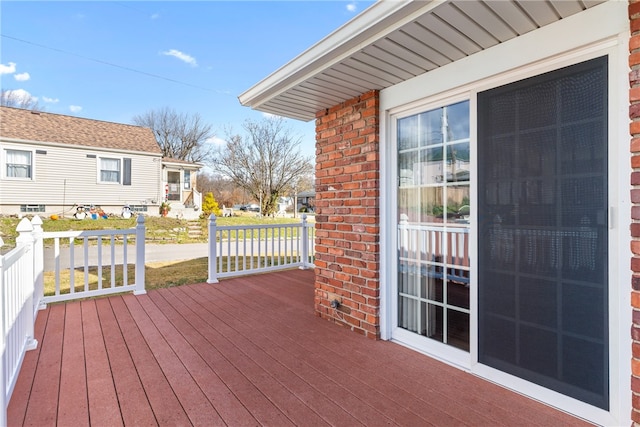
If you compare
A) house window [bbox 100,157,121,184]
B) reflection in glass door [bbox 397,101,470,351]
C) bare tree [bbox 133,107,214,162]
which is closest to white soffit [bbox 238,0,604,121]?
reflection in glass door [bbox 397,101,470,351]

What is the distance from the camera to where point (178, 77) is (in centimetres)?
1438

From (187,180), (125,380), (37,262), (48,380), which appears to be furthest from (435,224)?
(187,180)

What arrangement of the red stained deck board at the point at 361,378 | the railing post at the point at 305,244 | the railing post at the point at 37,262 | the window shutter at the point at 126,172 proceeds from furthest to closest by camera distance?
the window shutter at the point at 126,172 → the railing post at the point at 305,244 → the railing post at the point at 37,262 → the red stained deck board at the point at 361,378

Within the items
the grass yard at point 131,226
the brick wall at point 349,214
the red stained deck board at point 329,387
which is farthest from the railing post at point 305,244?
the grass yard at point 131,226

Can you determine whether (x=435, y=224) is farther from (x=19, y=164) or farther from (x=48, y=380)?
(x=19, y=164)

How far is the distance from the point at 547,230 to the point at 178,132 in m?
27.4

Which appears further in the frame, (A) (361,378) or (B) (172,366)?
(B) (172,366)

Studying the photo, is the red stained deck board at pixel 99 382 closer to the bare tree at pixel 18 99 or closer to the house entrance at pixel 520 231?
the house entrance at pixel 520 231

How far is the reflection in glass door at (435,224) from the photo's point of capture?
7.66 feet

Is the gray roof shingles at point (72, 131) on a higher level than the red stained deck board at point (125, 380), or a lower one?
higher

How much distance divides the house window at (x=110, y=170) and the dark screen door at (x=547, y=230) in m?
16.3

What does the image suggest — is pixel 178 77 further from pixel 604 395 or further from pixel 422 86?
pixel 604 395

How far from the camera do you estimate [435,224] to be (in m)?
2.51

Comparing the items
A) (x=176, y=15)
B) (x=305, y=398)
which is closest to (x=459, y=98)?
(x=305, y=398)
